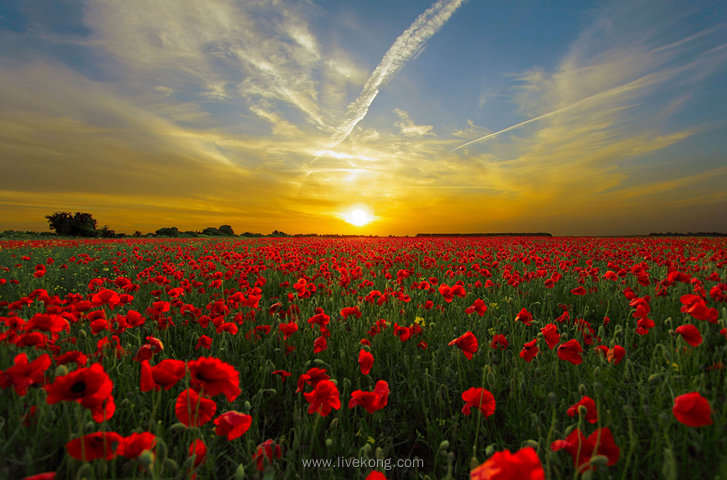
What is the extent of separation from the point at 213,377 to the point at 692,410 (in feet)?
5.95

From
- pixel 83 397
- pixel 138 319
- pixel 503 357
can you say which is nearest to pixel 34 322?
pixel 138 319

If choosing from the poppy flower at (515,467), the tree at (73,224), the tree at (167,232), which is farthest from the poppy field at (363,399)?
the tree at (73,224)

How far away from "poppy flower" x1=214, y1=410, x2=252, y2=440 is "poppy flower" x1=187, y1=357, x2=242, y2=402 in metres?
0.11

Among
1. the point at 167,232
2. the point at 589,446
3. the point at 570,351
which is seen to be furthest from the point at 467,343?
the point at 167,232

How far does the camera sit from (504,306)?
466 cm

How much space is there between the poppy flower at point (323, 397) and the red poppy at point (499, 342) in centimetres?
159

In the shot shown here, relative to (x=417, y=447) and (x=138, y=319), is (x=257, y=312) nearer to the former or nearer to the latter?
(x=138, y=319)

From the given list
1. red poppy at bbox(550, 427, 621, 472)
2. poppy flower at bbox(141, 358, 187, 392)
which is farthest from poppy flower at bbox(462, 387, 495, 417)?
poppy flower at bbox(141, 358, 187, 392)

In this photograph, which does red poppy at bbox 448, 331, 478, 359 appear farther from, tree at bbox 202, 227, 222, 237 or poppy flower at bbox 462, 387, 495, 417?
tree at bbox 202, 227, 222, 237

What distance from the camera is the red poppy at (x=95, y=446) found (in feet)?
3.97

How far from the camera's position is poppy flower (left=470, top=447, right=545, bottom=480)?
769 mm

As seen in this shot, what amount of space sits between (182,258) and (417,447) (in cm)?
1032

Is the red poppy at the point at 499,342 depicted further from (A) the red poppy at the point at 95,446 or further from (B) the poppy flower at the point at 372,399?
(A) the red poppy at the point at 95,446

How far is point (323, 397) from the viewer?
1.65 metres
